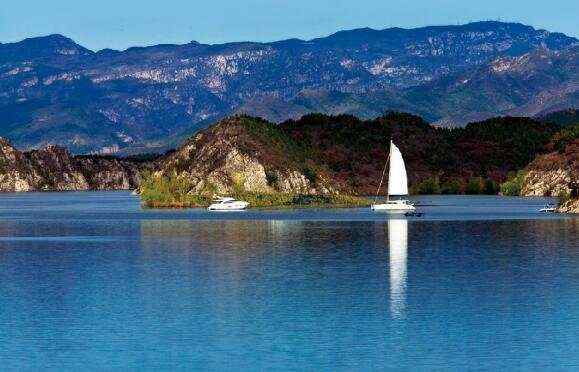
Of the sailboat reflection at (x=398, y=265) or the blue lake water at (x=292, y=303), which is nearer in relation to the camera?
the blue lake water at (x=292, y=303)

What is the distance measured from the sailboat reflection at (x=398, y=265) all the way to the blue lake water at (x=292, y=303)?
0.62ft

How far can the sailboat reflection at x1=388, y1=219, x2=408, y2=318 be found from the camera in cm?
7025

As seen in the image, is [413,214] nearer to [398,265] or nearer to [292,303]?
[398,265]

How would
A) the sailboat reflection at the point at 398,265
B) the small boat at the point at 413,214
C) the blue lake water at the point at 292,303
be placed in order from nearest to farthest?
the blue lake water at the point at 292,303, the sailboat reflection at the point at 398,265, the small boat at the point at 413,214

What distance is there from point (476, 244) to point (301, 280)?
Answer: 4128 cm

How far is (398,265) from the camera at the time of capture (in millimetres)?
96312

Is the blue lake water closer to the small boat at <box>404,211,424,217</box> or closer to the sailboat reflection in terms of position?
the sailboat reflection

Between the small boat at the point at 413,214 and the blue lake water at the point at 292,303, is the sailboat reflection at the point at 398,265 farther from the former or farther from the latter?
the small boat at the point at 413,214

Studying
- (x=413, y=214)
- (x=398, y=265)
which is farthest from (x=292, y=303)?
(x=413, y=214)

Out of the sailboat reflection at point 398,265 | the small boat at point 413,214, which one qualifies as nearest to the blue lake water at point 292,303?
the sailboat reflection at point 398,265

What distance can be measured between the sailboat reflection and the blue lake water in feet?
0.62

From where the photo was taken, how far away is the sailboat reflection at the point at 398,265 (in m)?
70.2

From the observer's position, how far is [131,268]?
9569 cm

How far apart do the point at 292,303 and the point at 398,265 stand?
26.6m
